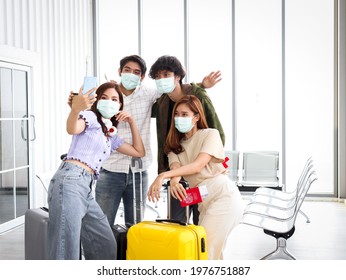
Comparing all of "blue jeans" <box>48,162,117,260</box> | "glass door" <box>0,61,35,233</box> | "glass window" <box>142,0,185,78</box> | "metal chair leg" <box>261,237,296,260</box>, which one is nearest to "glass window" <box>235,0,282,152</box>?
"glass window" <box>142,0,185,78</box>

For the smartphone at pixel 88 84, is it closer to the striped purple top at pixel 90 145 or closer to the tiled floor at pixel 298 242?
the striped purple top at pixel 90 145

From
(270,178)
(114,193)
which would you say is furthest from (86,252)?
(270,178)

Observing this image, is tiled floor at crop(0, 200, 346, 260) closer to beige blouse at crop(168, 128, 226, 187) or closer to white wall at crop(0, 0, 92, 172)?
white wall at crop(0, 0, 92, 172)

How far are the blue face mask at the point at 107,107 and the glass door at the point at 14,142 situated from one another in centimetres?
295

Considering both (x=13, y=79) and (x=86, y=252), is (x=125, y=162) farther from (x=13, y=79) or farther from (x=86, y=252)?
(x=13, y=79)

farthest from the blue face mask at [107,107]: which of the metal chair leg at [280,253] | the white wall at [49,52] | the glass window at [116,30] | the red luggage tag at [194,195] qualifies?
the glass window at [116,30]

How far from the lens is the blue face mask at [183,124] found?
2.53 meters

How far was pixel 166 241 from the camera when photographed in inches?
87.2

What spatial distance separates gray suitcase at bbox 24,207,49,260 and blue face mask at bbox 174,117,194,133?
2.62ft

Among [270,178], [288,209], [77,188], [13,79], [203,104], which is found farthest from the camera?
[270,178]

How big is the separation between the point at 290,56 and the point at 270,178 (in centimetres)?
181

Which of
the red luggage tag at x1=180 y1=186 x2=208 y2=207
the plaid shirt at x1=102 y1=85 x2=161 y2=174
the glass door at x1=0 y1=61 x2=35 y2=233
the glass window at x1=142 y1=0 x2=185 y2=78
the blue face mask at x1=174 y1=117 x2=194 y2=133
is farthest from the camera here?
the glass window at x1=142 y1=0 x2=185 y2=78

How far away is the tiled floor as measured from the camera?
407 centimetres

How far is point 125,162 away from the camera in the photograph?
276 cm
